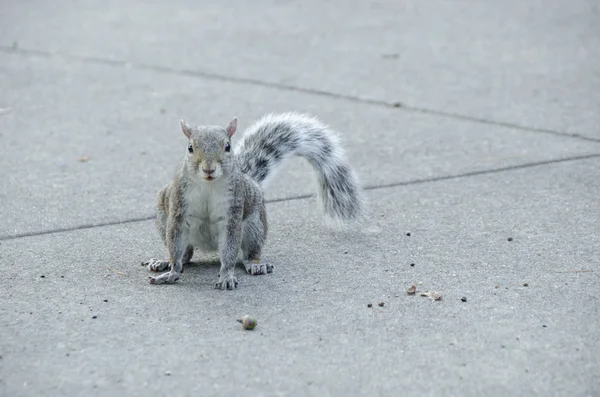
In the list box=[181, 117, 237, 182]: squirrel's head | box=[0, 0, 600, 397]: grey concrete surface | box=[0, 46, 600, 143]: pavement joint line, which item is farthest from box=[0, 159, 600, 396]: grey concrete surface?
box=[0, 46, 600, 143]: pavement joint line

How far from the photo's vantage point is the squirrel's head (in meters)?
3.93

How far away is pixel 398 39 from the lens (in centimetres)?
882

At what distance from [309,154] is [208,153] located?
100 cm

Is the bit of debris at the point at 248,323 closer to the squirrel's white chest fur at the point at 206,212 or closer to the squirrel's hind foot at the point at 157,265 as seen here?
the squirrel's white chest fur at the point at 206,212

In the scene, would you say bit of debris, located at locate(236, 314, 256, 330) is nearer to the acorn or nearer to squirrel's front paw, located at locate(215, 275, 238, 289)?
the acorn

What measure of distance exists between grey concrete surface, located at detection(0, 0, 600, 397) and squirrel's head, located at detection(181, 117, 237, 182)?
1.66 ft

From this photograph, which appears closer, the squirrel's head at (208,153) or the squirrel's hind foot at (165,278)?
the squirrel's head at (208,153)

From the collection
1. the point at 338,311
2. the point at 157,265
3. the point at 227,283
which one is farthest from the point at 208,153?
the point at 338,311

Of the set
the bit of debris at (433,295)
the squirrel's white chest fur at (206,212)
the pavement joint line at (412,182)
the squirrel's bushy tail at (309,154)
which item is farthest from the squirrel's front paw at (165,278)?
the bit of debris at (433,295)

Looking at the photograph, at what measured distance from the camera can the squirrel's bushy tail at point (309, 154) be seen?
476 centimetres

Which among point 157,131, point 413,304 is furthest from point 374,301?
point 157,131

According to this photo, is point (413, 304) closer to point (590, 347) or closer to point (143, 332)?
point (590, 347)

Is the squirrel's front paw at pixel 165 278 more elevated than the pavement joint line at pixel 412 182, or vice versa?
the pavement joint line at pixel 412 182

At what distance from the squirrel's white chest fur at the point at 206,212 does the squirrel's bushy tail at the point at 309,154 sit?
0.58m
